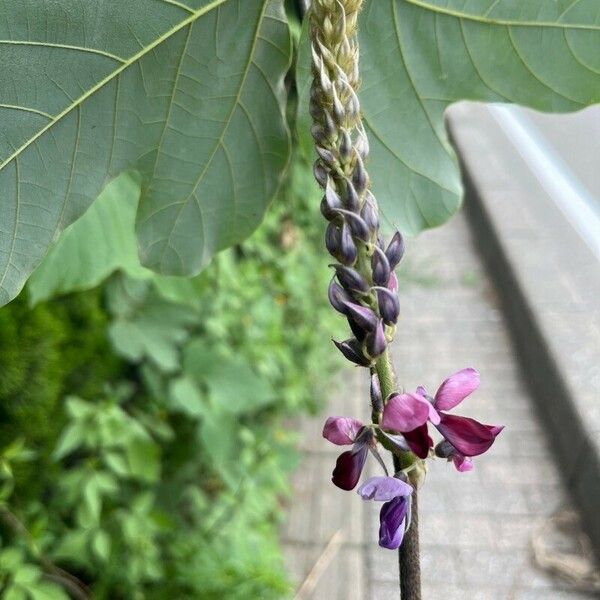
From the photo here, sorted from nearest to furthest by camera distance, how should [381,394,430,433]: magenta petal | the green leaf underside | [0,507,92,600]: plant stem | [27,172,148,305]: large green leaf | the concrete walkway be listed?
[381,394,430,433]: magenta petal → the green leaf underside → [27,172,148,305]: large green leaf → [0,507,92,600]: plant stem → the concrete walkway

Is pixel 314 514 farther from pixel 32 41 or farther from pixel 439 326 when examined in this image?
pixel 32 41

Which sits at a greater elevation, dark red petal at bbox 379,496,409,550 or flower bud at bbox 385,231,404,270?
flower bud at bbox 385,231,404,270

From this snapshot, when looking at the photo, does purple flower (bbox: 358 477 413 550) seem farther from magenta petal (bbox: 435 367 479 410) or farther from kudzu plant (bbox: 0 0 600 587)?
kudzu plant (bbox: 0 0 600 587)

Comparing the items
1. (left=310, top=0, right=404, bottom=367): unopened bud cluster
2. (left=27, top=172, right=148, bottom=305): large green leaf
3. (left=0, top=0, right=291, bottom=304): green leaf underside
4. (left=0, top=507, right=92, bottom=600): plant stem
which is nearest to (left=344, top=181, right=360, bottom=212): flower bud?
(left=310, top=0, right=404, bottom=367): unopened bud cluster

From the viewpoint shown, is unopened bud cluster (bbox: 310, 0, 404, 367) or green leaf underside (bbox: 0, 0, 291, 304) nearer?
unopened bud cluster (bbox: 310, 0, 404, 367)

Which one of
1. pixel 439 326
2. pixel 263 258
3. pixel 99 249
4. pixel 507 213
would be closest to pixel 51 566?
pixel 99 249

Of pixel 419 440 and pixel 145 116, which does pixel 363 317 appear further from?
pixel 145 116

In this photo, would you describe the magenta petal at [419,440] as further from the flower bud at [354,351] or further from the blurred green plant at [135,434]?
the blurred green plant at [135,434]
